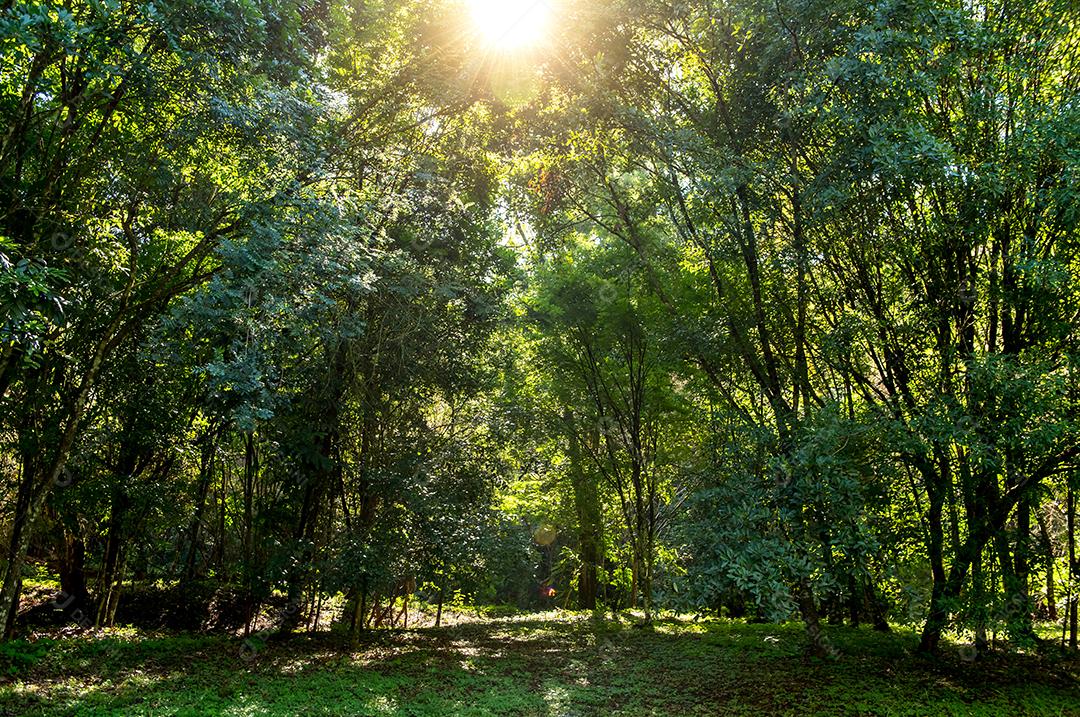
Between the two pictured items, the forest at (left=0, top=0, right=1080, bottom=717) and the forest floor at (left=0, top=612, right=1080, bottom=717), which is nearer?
the forest at (left=0, top=0, right=1080, bottom=717)

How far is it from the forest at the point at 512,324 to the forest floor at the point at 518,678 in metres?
0.08

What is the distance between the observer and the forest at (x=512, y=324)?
5.51 m

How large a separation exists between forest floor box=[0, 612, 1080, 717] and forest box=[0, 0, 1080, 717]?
0.08 meters

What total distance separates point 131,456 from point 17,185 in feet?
15.4

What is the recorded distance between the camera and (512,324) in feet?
35.1

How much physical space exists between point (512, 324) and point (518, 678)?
5.43 metres

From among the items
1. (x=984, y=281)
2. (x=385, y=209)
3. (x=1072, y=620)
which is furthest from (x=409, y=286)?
(x=1072, y=620)

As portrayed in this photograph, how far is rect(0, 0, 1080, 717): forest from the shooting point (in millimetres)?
5512

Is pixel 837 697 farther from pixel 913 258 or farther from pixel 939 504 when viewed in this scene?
pixel 913 258

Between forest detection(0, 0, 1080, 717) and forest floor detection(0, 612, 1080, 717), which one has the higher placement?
forest detection(0, 0, 1080, 717)

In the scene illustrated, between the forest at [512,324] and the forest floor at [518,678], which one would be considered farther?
the forest floor at [518,678]

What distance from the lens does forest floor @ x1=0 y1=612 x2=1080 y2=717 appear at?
229 inches

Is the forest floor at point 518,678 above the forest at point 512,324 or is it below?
below

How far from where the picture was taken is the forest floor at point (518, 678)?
5812 millimetres
